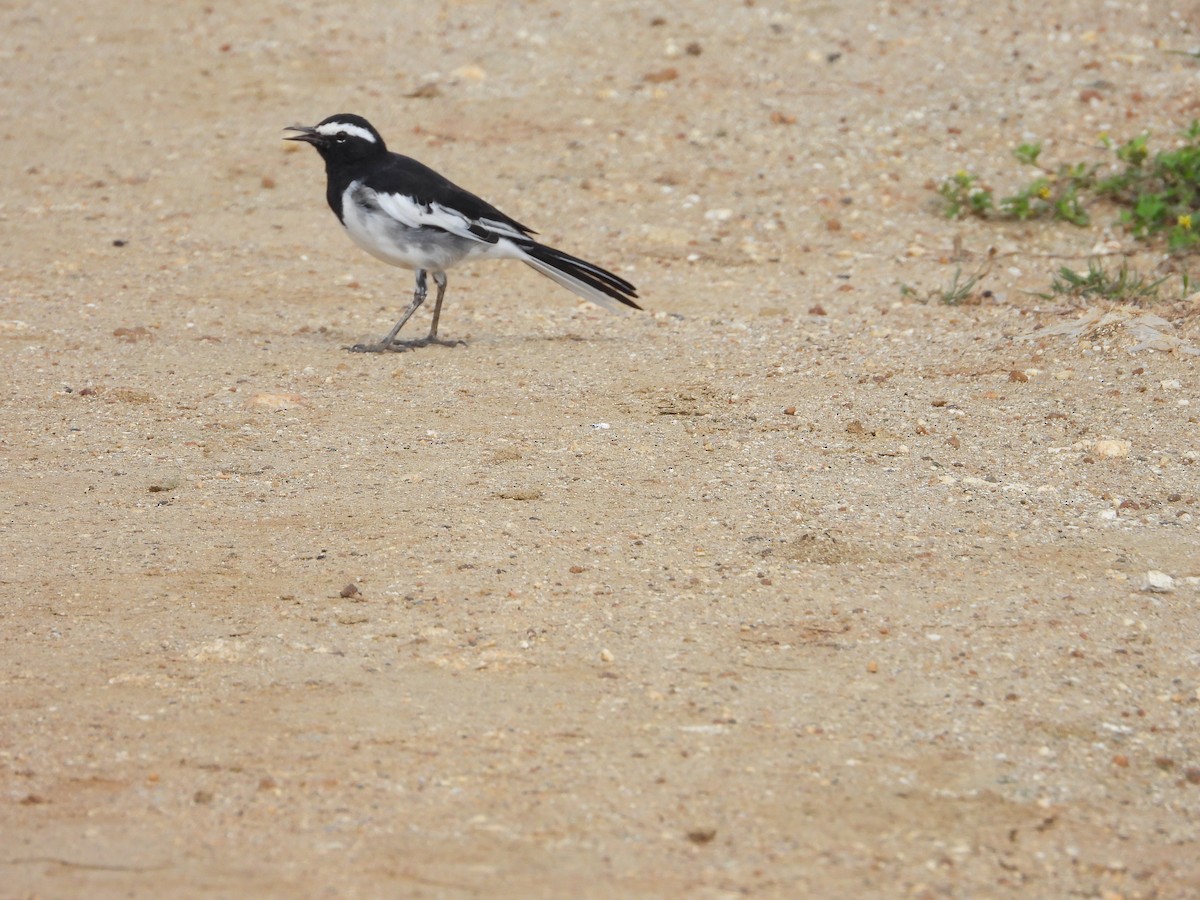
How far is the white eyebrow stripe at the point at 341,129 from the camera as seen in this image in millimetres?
7348

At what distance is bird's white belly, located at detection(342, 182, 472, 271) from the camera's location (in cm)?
710

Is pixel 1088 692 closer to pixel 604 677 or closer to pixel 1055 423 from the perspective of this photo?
pixel 604 677

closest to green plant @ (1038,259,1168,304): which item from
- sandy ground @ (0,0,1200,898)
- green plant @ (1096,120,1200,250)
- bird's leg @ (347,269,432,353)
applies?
sandy ground @ (0,0,1200,898)

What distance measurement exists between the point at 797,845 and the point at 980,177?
6.26 metres

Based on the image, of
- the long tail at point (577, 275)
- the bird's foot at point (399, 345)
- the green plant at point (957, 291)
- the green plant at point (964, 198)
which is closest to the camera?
the bird's foot at point (399, 345)

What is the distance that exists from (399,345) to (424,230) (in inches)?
22.3

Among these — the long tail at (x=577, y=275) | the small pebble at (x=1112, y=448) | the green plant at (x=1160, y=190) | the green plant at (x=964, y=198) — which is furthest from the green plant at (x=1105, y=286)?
the long tail at (x=577, y=275)

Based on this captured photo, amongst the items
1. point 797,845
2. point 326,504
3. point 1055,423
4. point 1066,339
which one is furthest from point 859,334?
point 797,845

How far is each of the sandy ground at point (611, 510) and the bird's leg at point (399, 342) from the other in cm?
16

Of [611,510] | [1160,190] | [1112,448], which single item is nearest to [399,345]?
[611,510]

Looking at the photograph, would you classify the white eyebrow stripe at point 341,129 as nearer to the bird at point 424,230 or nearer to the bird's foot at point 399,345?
the bird at point 424,230

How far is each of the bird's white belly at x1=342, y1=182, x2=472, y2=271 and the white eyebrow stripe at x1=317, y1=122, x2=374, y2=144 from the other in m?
0.31

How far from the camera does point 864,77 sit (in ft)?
32.7

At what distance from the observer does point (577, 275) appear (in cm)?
712
